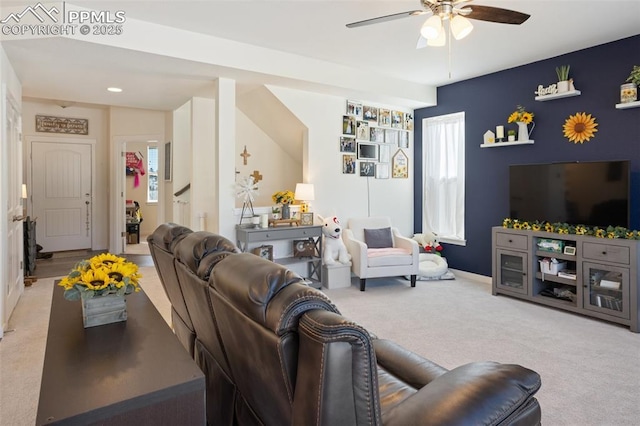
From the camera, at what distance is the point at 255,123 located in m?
5.93

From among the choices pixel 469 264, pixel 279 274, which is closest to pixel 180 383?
pixel 279 274

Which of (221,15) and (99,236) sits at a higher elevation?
(221,15)

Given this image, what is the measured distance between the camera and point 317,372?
0.88 m

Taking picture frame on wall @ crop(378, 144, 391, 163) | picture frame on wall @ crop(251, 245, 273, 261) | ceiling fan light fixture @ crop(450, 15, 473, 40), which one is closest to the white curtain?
picture frame on wall @ crop(378, 144, 391, 163)

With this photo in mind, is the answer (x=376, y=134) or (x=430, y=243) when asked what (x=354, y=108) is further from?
(x=430, y=243)

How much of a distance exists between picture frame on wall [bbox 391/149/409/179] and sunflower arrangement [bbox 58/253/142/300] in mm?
4855

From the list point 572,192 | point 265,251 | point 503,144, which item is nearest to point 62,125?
point 265,251

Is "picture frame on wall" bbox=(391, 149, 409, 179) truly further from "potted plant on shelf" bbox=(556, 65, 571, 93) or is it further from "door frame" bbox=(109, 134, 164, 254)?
"door frame" bbox=(109, 134, 164, 254)

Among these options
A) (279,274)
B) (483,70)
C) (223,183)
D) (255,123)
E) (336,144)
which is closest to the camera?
(279,274)

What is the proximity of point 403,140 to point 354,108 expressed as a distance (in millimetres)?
1051

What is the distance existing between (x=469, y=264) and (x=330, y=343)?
5097 mm

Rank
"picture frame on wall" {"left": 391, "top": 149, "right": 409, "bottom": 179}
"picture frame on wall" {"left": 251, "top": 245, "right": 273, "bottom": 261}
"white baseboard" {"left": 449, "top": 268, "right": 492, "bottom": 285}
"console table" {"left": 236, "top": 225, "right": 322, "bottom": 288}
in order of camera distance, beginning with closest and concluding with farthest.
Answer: "console table" {"left": 236, "top": 225, "right": 322, "bottom": 288}, "picture frame on wall" {"left": 251, "top": 245, "right": 273, "bottom": 261}, "white baseboard" {"left": 449, "top": 268, "right": 492, "bottom": 285}, "picture frame on wall" {"left": 391, "top": 149, "right": 409, "bottom": 179}

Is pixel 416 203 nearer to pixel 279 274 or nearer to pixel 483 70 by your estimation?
pixel 483 70

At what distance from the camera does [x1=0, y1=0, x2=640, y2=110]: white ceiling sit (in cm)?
323
